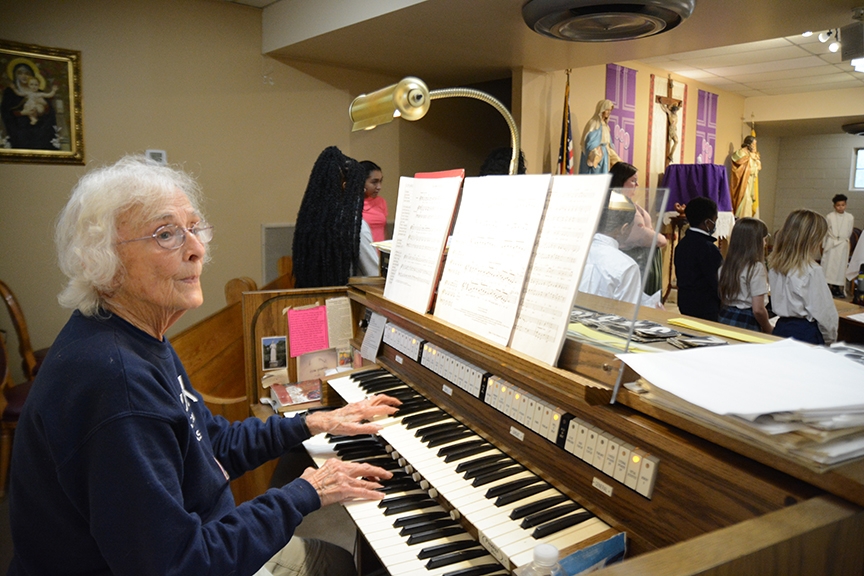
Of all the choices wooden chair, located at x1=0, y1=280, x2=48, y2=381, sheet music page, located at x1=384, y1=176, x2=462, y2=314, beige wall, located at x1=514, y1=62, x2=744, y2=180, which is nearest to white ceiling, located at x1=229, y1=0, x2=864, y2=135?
beige wall, located at x1=514, y1=62, x2=744, y2=180

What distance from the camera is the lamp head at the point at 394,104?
5.42 feet

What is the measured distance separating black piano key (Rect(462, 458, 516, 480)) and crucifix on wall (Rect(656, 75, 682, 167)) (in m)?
6.81

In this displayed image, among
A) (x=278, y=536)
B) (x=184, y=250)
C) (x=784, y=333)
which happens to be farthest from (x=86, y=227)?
(x=784, y=333)

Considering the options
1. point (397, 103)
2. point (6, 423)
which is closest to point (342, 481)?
point (397, 103)

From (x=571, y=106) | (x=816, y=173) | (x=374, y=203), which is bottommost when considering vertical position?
(x=374, y=203)

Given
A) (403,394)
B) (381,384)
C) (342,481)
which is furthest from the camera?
(381,384)

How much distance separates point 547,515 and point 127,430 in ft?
2.66

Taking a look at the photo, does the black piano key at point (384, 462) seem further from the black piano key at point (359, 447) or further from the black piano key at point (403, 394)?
the black piano key at point (403, 394)

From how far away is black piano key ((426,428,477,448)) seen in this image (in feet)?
5.11

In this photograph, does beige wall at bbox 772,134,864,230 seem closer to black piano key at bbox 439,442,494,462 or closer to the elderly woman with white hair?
black piano key at bbox 439,442,494,462

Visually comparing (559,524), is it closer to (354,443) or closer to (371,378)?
(354,443)

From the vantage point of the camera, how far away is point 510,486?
131 centimetres

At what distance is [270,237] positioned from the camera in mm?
4867

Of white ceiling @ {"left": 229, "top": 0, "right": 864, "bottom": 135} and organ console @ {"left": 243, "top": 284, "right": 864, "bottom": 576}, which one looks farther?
white ceiling @ {"left": 229, "top": 0, "right": 864, "bottom": 135}
